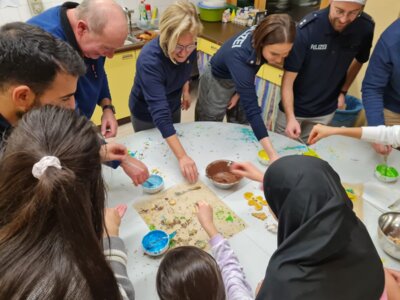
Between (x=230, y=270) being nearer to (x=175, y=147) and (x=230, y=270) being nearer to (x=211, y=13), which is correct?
(x=175, y=147)

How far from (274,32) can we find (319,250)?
51.7 inches

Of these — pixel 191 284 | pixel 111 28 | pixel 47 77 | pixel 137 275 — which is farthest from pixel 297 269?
pixel 111 28

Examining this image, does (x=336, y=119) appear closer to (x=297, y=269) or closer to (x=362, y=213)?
(x=362, y=213)

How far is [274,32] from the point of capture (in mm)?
1706

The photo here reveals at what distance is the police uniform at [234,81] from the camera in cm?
178

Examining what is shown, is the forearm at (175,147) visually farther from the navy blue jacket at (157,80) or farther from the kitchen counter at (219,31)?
the kitchen counter at (219,31)

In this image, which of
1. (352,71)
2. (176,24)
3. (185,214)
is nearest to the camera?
(185,214)

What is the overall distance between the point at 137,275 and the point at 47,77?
78cm

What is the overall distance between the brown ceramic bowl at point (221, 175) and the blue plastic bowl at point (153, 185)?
9.7 inches

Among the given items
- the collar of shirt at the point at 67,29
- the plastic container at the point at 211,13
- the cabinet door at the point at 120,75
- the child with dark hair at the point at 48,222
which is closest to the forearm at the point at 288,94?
the collar of shirt at the point at 67,29

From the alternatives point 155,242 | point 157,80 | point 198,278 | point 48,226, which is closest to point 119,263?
point 155,242

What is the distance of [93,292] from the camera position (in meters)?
0.68

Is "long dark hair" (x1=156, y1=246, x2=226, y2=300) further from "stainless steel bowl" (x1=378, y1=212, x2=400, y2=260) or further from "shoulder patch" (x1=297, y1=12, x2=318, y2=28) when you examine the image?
"shoulder patch" (x1=297, y1=12, x2=318, y2=28)

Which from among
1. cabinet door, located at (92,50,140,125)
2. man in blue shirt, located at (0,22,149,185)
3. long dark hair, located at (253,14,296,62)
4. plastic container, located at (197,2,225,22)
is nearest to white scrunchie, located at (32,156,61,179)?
man in blue shirt, located at (0,22,149,185)
